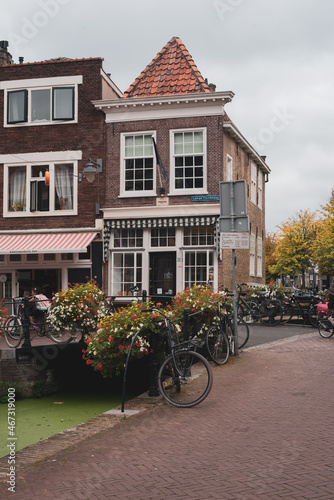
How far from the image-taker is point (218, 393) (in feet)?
27.1

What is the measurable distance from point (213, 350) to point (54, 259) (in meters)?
11.2

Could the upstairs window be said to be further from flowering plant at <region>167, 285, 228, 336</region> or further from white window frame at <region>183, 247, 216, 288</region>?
flowering plant at <region>167, 285, 228, 336</region>

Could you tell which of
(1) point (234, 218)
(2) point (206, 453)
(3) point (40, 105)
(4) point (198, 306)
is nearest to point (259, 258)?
(3) point (40, 105)

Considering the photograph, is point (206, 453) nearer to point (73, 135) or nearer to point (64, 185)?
point (64, 185)

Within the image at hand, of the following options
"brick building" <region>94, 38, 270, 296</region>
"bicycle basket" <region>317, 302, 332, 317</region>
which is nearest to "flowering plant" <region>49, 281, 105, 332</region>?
"bicycle basket" <region>317, 302, 332, 317</region>

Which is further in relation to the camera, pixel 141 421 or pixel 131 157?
pixel 131 157

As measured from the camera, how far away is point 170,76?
68.8 ft

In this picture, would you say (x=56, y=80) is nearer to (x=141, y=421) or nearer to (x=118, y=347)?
(x=118, y=347)

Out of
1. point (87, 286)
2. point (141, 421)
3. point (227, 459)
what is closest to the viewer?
point (227, 459)

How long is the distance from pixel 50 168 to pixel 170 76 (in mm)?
5580

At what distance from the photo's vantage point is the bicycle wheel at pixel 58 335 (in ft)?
36.8

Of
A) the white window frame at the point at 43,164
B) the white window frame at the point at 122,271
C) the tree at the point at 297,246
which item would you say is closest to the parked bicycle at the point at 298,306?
the white window frame at the point at 122,271

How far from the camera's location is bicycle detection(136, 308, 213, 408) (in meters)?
7.64

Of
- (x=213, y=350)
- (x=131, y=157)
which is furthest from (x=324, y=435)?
(x=131, y=157)
